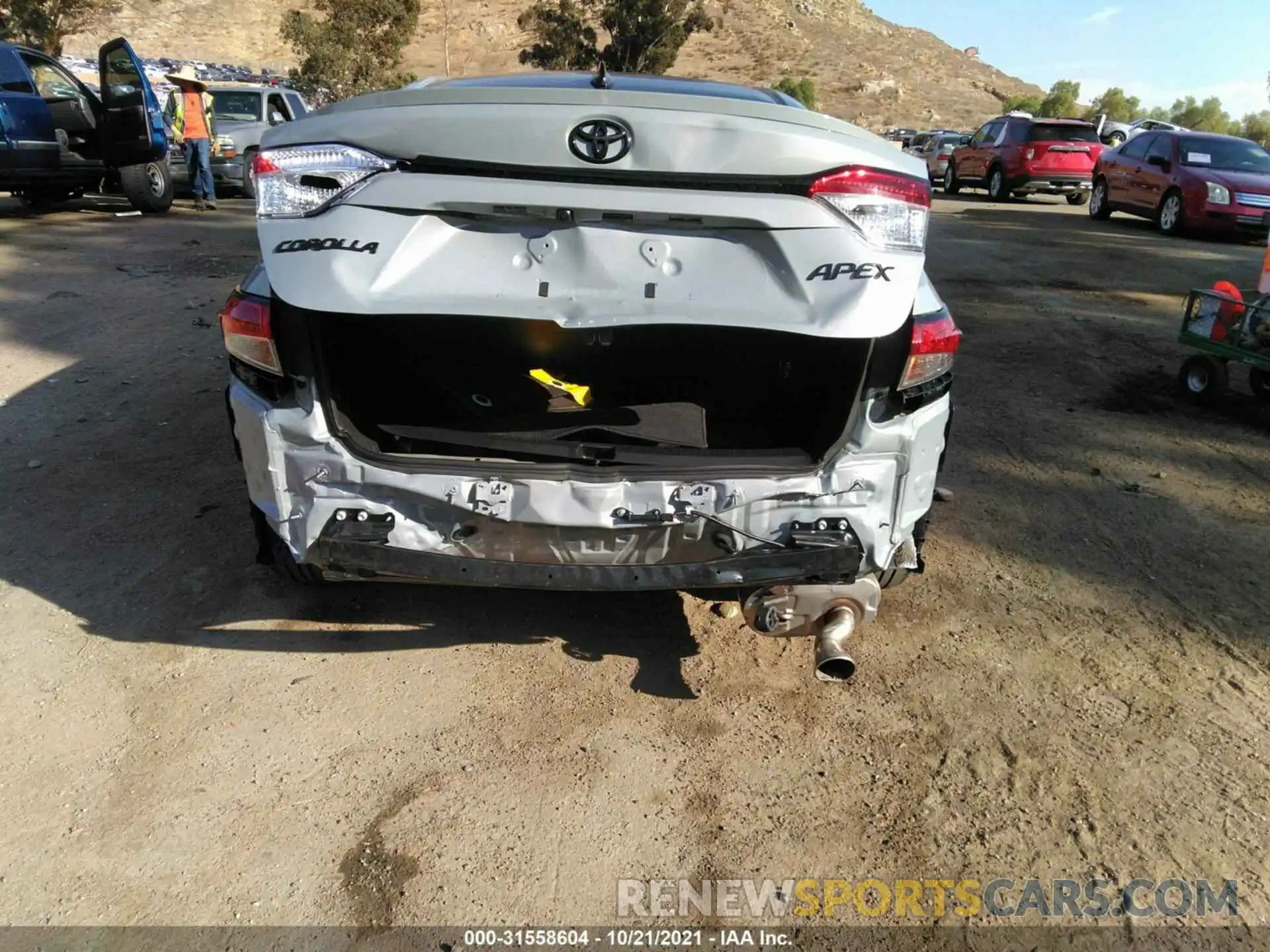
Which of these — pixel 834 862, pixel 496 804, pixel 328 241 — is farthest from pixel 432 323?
pixel 834 862

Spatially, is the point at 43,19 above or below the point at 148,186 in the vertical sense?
above

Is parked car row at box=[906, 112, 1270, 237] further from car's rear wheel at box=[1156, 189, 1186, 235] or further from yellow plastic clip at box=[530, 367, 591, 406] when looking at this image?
yellow plastic clip at box=[530, 367, 591, 406]

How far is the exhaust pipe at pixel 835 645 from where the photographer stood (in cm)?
267

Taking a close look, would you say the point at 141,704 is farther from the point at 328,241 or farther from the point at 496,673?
the point at 328,241

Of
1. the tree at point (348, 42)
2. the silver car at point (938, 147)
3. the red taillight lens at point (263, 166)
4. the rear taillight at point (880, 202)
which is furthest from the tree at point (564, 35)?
the rear taillight at point (880, 202)

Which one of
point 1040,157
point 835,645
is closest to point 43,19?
point 1040,157

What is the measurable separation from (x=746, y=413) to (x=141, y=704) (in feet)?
7.15

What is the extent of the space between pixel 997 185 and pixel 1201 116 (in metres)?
55.9

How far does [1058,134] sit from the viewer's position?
60.1 ft

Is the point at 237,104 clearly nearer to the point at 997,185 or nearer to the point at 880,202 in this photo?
the point at 997,185

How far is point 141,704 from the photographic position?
9.41ft

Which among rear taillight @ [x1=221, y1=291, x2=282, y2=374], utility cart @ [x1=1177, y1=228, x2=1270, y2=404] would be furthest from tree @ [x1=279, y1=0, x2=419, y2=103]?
rear taillight @ [x1=221, y1=291, x2=282, y2=374]

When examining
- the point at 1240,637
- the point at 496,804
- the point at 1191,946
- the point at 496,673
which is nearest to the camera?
Answer: the point at 1191,946

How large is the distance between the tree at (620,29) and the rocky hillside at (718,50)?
14970 mm
